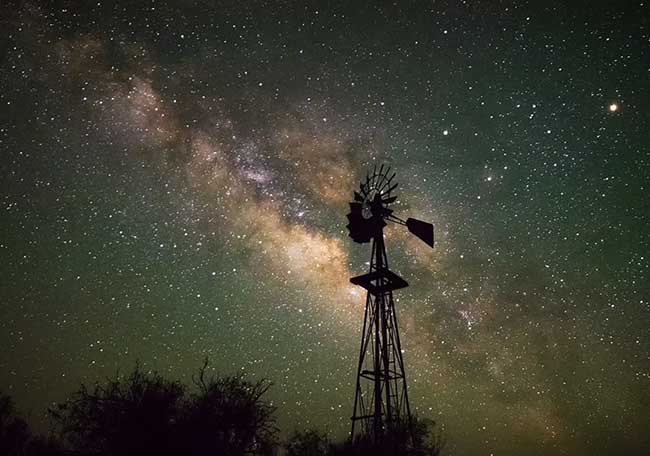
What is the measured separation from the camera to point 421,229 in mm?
18781

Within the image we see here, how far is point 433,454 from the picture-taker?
21.7 meters

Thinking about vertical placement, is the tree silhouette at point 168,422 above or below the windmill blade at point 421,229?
below

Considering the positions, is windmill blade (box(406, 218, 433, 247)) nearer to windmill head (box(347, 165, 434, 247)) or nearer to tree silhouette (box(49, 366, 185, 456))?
windmill head (box(347, 165, 434, 247))

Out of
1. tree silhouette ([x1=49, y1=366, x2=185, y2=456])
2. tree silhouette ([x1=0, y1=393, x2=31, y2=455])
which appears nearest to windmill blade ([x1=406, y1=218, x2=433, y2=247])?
tree silhouette ([x1=49, y1=366, x2=185, y2=456])

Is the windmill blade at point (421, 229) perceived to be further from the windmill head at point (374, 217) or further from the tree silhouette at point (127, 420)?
the tree silhouette at point (127, 420)

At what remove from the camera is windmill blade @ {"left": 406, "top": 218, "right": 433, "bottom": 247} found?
18.5 m

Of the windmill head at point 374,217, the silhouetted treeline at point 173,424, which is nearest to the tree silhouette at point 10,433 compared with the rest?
the silhouetted treeline at point 173,424

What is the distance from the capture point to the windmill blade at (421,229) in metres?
18.5

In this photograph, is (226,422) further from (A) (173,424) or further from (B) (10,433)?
(B) (10,433)

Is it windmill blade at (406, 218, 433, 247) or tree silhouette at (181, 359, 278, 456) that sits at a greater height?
windmill blade at (406, 218, 433, 247)

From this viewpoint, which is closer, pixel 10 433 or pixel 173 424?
pixel 173 424

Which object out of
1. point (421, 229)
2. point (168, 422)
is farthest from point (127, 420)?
point (421, 229)

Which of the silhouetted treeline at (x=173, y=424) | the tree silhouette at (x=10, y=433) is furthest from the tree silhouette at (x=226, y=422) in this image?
the tree silhouette at (x=10, y=433)

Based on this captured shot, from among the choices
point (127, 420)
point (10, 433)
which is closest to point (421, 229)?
point (127, 420)
